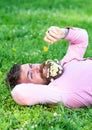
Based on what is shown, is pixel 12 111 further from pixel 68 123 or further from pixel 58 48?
pixel 58 48

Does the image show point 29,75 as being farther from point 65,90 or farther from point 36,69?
point 65,90

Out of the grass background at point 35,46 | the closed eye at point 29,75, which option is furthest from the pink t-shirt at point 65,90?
the closed eye at point 29,75

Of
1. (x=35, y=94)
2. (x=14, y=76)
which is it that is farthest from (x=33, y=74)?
(x=35, y=94)

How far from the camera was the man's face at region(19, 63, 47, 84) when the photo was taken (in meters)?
6.43

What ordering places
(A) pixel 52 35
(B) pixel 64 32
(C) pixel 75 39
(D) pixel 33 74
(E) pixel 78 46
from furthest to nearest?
(E) pixel 78 46
(C) pixel 75 39
(B) pixel 64 32
(D) pixel 33 74
(A) pixel 52 35

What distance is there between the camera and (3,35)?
9.39 metres

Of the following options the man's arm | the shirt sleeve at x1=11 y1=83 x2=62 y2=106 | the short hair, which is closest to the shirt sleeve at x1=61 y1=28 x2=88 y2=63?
the man's arm

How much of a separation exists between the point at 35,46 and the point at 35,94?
9.27ft

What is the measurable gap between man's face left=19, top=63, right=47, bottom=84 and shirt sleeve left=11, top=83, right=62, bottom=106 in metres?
0.23

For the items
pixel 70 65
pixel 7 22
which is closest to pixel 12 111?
pixel 70 65

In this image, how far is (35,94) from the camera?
6168 mm

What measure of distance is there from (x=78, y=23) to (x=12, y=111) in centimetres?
528

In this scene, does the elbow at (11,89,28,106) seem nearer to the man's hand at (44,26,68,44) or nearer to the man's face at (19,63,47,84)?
the man's face at (19,63,47,84)

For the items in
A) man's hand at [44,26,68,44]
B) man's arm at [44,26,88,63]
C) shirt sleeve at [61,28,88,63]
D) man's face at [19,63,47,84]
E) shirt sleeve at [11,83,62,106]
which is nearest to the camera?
shirt sleeve at [11,83,62,106]
